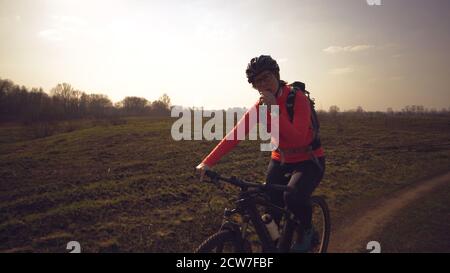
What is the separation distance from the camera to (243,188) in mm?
3250

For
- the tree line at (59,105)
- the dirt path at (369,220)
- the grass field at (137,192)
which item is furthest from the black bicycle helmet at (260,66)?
the tree line at (59,105)

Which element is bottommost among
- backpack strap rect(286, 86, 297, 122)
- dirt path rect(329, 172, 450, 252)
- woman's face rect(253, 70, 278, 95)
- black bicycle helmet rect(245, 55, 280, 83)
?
dirt path rect(329, 172, 450, 252)

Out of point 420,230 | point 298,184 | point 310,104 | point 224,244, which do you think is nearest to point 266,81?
point 310,104

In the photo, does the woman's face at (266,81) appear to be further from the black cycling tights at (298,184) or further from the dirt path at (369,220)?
the dirt path at (369,220)

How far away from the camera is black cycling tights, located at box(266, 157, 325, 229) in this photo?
364 centimetres

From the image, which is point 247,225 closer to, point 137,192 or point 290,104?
point 290,104

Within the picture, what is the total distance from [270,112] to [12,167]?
48.7 feet

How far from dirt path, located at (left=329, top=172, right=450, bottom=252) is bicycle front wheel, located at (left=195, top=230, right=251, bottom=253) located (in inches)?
109

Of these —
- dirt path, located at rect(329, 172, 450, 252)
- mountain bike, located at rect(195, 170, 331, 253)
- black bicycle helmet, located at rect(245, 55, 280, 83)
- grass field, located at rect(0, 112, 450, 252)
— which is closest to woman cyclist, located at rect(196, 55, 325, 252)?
black bicycle helmet, located at rect(245, 55, 280, 83)

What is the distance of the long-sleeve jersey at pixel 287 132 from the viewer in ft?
11.1

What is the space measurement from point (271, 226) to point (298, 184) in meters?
0.64

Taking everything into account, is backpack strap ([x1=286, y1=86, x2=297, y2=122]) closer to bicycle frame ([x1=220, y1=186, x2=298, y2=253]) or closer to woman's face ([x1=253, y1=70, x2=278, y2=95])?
woman's face ([x1=253, y1=70, x2=278, y2=95])
